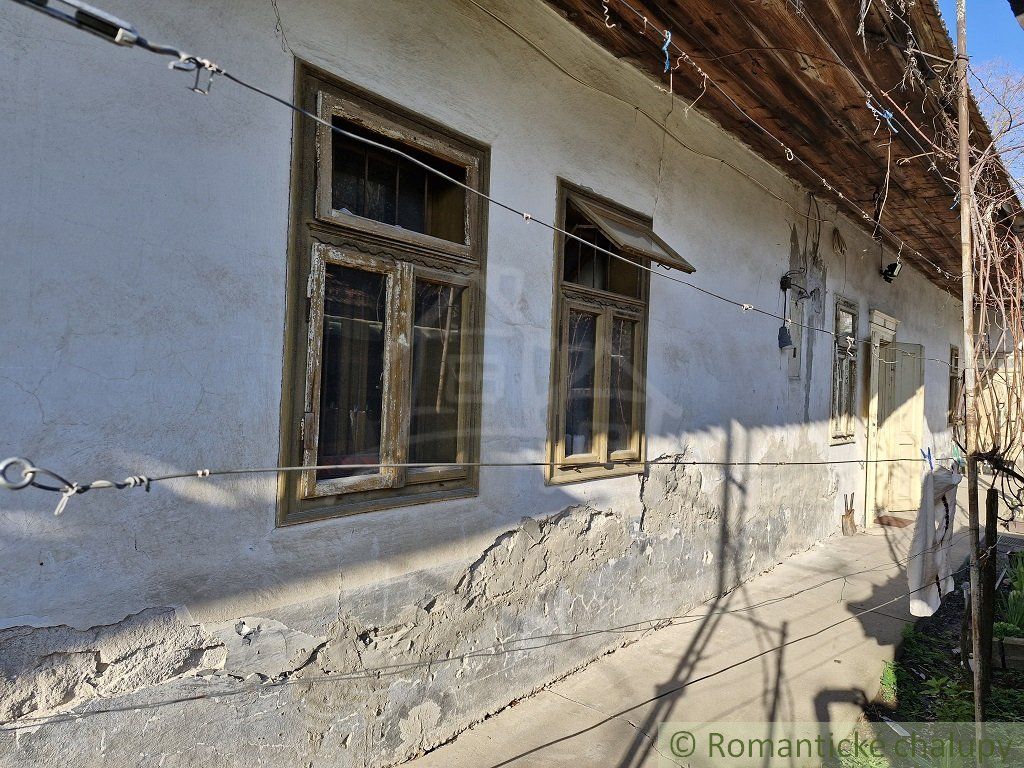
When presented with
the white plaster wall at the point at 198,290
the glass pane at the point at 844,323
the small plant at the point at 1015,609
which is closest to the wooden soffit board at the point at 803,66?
the white plaster wall at the point at 198,290

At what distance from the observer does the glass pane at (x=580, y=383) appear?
151 inches

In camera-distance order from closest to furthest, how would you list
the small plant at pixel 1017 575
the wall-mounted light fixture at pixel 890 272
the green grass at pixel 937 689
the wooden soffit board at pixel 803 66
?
1. the wooden soffit board at pixel 803 66
2. the green grass at pixel 937 689
3. the small plant at pixel 1017 575
4. the wall-mounted light fixture at pixel 890 272

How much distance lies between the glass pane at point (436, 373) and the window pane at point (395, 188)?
31cm

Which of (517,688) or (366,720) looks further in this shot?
(517,688)

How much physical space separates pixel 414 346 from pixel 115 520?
1365mm

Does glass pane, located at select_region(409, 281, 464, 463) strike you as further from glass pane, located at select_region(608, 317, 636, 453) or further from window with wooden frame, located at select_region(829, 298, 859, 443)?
window with wooden frame, located at select_region(829, 298, 859, 443)

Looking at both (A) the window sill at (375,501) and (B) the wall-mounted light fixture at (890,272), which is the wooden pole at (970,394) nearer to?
(A) the window sill at (375,501)

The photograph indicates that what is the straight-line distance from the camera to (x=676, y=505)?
4535mm

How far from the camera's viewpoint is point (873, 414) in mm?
8484

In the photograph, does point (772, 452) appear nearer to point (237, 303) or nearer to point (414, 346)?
point (414, 346)

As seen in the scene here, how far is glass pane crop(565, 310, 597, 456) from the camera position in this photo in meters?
3.84

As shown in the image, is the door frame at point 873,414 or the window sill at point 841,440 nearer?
the window sill at point 841,440

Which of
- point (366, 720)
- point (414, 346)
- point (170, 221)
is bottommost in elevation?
point (366, 720)

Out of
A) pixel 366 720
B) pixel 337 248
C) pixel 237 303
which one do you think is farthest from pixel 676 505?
pixel 237 303
